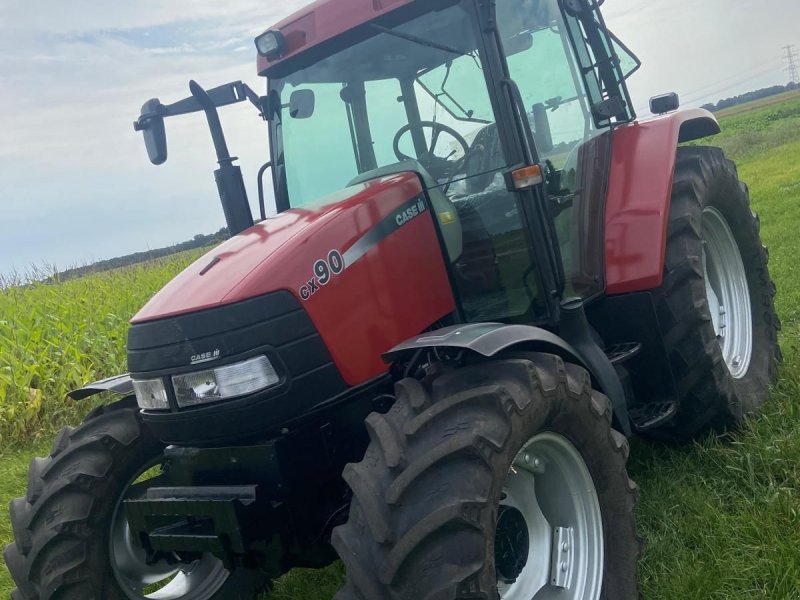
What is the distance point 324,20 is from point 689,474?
2.49 metres

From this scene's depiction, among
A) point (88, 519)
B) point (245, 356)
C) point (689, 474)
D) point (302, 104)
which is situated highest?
point (302, 104)

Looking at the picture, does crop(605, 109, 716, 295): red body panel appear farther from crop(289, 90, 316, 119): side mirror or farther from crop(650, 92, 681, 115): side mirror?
crop(289, 90, 316, 119): side mirror

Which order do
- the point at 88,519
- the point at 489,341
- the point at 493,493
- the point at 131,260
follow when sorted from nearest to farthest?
the point at 493,493
the point at 489,341
the point at 88,519
the point at 131,260

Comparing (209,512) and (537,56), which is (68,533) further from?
(537,56)

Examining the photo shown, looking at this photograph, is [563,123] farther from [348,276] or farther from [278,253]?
[278,253]

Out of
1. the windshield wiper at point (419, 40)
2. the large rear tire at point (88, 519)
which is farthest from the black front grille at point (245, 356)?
the windshield wiper at point (419, 40)

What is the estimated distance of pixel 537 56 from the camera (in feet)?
11.5

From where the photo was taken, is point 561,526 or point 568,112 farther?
point 568,112

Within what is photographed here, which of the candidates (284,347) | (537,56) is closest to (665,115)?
(537,56)

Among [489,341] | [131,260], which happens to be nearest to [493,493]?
[489,341]

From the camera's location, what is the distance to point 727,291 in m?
4.44

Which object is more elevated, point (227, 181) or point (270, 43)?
point (270, 43)

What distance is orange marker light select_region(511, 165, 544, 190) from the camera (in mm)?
2887

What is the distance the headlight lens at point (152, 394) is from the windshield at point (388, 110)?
94 cm
